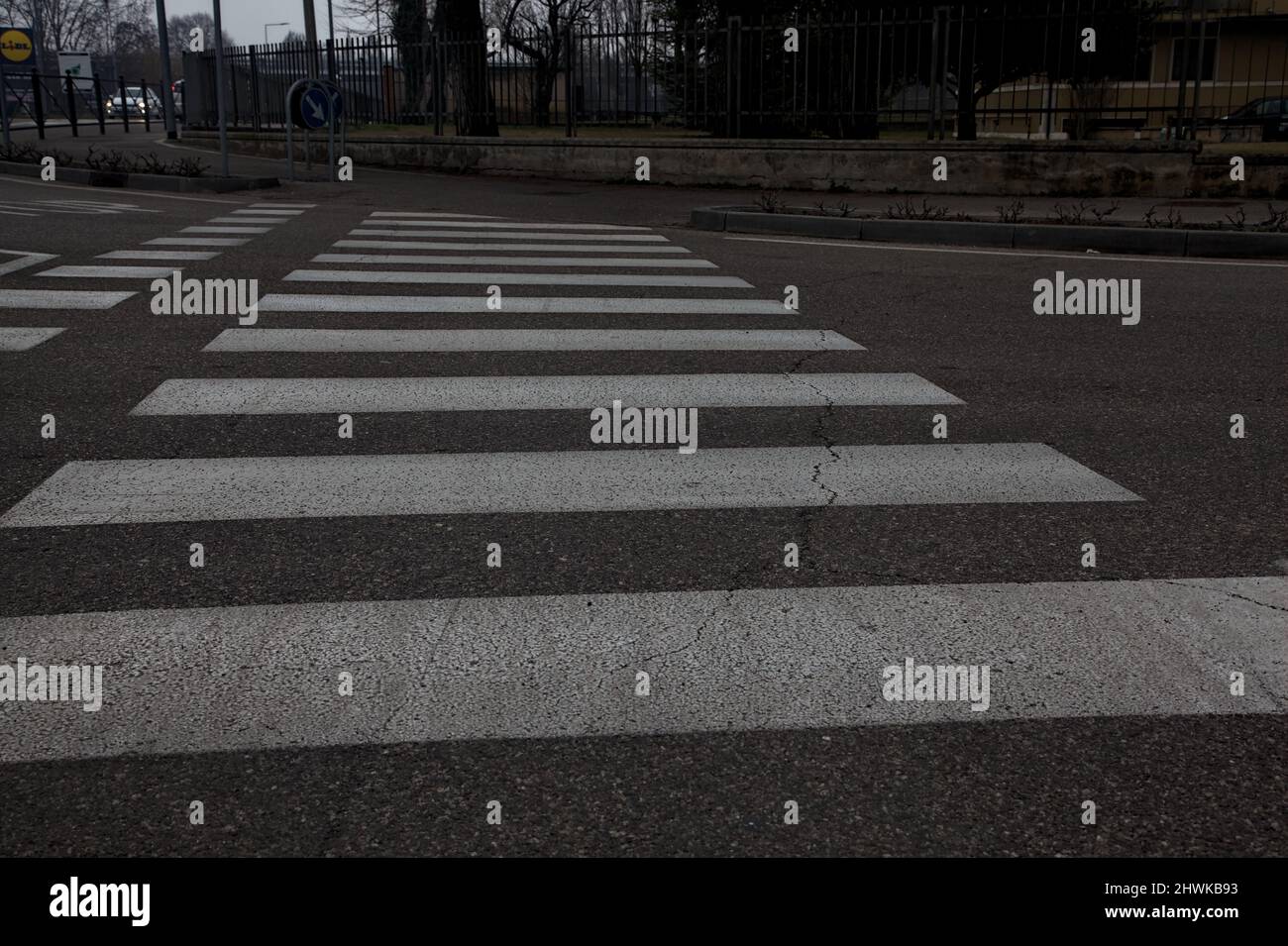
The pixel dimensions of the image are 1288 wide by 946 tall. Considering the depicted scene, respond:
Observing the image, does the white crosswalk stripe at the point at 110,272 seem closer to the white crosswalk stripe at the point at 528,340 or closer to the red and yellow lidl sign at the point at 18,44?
the white crosswalk stripe at the point at 528,340

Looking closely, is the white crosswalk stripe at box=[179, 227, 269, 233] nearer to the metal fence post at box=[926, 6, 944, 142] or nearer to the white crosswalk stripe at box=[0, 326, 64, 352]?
the white crosswalk stripe at box=[0, 326, 64, 352]

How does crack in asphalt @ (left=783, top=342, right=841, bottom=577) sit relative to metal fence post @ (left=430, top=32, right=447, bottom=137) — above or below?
below

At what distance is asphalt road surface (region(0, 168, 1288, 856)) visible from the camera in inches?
109

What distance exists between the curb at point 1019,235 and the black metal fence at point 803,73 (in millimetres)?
4714

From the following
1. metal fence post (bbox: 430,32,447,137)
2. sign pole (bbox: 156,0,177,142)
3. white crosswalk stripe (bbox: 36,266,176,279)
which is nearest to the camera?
white crosswalk stripe (bbox: 36,266,176,279)

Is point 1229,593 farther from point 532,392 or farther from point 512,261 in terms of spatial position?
point 512,261

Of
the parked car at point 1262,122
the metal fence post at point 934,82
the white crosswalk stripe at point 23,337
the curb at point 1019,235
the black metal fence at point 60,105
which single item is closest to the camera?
the white crosswalk stripe at point 23,337

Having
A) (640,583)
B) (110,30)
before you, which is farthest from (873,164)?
(110,30)

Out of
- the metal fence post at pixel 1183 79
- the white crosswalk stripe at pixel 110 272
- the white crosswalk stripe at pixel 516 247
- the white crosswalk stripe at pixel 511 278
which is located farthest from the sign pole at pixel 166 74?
the white crosswalk stripe at pixel 511 278

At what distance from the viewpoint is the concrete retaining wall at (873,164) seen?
16.6 m

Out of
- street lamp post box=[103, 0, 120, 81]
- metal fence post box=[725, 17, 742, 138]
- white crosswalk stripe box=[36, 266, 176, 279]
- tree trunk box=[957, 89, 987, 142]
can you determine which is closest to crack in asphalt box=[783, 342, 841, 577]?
white crosswalk stripe box=[36, 266, 176, 279]

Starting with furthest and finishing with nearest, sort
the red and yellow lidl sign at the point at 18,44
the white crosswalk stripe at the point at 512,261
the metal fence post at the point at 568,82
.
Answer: the red and yellow lidl sign at the point at 18,44 < the metal fence post at the point at 568,82 < the white crosswalk stripe at the point at 512,261

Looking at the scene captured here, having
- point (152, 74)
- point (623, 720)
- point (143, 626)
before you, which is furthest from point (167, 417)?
point (152, 74)

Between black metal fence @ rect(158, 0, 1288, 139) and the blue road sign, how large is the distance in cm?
233
